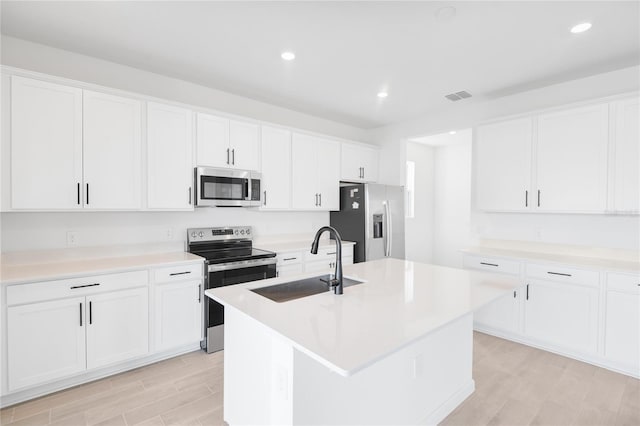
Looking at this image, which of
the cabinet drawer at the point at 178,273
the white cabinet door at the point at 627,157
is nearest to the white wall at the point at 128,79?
the cabinet drawer at the point at 178,273

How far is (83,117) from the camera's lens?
2.65 meters

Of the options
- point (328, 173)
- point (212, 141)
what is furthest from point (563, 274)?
point (212, 141)

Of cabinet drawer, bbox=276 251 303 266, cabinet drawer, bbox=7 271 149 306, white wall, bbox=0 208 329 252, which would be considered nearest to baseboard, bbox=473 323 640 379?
cabinet drawer, bbox=276 251 303 266

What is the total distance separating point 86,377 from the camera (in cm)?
252

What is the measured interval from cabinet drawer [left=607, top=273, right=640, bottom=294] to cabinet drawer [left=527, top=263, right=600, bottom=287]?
87 mm

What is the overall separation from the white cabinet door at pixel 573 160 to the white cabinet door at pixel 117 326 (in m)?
4.12

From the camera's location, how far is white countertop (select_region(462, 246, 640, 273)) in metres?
2.82

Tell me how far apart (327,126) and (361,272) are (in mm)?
3166

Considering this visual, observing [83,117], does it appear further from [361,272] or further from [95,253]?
[361,272]

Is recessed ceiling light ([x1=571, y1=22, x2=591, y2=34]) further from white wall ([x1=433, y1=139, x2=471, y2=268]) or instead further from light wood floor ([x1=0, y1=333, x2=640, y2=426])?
white wall ([x1=433, y1=139, x2=471, y2=268])

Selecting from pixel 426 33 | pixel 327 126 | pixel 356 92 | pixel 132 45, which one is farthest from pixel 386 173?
pixel 132 45

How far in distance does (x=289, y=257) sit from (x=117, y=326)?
1778mm

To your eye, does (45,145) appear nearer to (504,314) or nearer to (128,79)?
(128,79)

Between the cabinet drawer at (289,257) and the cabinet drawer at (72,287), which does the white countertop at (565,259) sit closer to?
the cabinet drawer at (289,257)
